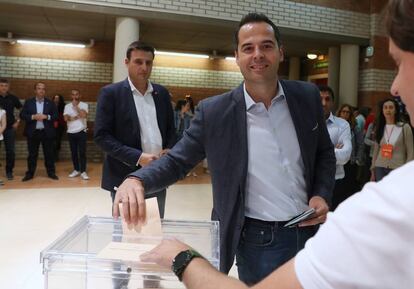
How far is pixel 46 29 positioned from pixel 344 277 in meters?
10.7

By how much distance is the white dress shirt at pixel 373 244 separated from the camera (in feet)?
1.86

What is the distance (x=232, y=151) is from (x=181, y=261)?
89 cm

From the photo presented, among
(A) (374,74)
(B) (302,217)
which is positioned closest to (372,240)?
(B) (302,217)

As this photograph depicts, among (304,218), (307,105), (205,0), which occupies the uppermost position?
(205,0)

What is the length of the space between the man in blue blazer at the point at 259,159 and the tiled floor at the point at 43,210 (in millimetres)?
2176

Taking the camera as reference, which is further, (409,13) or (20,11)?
(20,11)

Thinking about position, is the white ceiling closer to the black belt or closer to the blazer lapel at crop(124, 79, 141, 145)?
the blazer lapel at crop(124, 79, 141, 145)

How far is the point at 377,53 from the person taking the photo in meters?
10.2

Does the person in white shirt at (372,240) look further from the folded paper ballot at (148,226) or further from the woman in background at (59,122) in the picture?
the woman in background at (59,122)

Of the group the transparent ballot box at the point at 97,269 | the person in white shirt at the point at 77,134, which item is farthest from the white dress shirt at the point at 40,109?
the transparent ballot box at the point at 97,269

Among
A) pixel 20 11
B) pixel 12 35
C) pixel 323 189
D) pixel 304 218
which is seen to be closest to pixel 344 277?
pixel 304 218

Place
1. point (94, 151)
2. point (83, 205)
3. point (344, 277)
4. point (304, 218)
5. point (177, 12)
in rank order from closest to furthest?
point (344, 277), point (304, 218), point (83, 205), point (177, 12), point (94, 151)

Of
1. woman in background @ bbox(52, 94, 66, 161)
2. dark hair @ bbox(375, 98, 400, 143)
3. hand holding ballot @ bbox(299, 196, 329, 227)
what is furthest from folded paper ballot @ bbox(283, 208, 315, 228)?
woman in background @ bbox(52, 94, 66, 161)

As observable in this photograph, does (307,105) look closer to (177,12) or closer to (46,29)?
(177,12)
